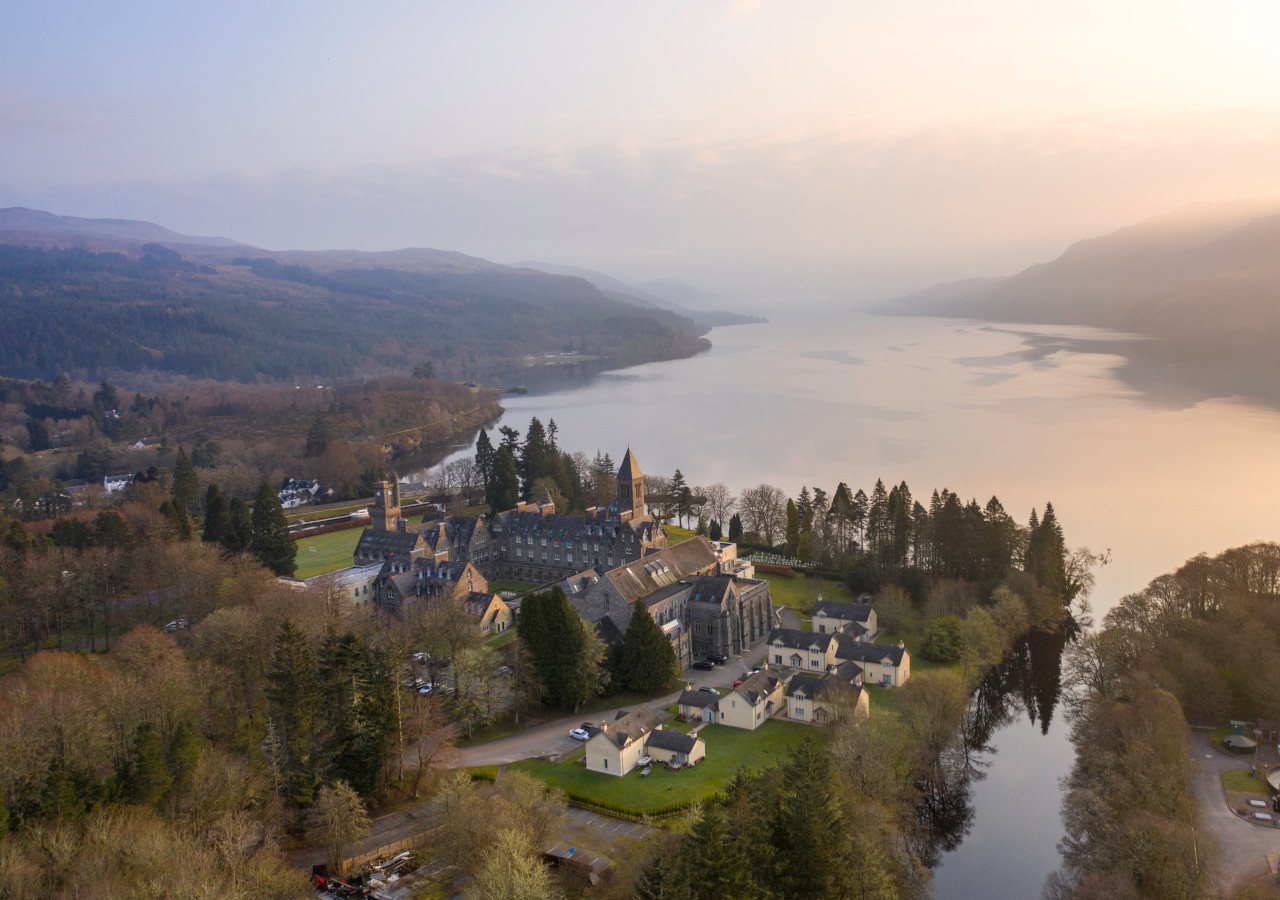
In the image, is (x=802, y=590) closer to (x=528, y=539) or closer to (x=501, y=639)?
(x=528, y=539)

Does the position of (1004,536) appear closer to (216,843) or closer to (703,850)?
(703,850)

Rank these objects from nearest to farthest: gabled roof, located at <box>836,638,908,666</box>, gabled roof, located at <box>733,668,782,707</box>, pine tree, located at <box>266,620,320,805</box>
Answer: pine tree, located at <box>266,620,320,805</box>, gabled roof, located at <box>733,668,782,707</box>, gabled roof, located at <box>836,638,908,666</box>

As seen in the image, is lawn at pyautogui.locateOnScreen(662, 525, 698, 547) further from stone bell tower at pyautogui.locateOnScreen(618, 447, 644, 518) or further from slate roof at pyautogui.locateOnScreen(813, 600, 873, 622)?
slate roof at pyautogui.locateOnScreen(813, 600, 873, 622)

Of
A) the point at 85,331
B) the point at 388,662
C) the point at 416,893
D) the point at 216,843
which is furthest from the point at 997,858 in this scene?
the point at 85,331

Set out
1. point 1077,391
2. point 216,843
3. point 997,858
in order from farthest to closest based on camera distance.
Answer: point 1077,391 < point 997,858 < point 216,843

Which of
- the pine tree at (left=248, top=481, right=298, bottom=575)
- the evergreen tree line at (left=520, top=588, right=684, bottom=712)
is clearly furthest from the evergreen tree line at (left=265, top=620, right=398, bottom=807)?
the pine tree at (left=248, top=481, right=298, bottom=575)
